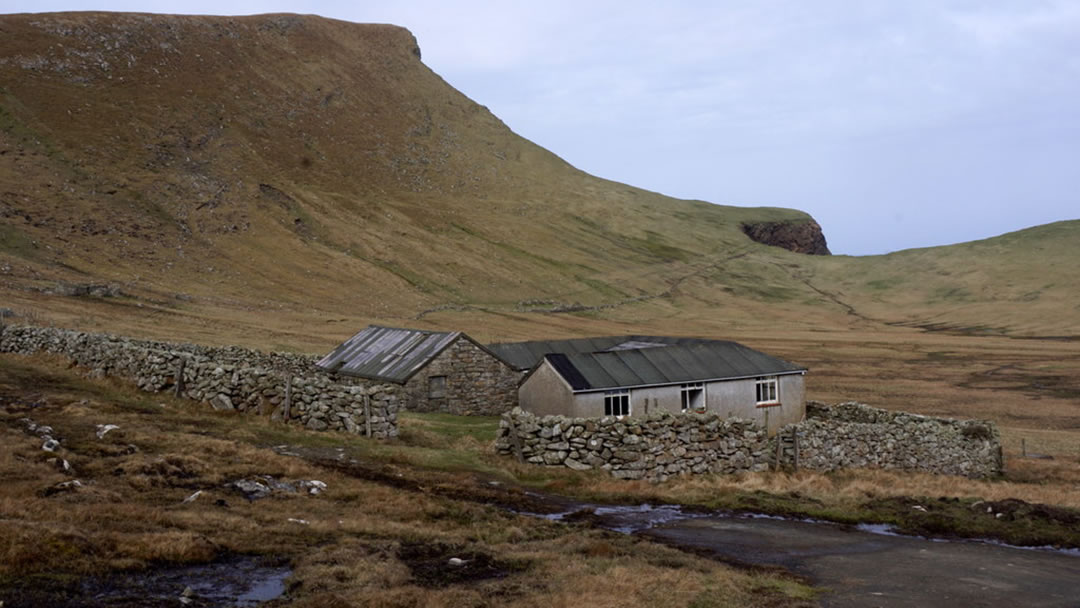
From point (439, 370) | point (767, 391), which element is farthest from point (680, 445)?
point (439, 370)

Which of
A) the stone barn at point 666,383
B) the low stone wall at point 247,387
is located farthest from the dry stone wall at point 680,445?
the low stone wall at point 247,387

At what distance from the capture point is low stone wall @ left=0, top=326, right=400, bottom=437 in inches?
1134

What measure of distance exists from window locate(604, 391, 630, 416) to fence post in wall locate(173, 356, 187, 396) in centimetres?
1585

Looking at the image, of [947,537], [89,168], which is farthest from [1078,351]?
[89,168]

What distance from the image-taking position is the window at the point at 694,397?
38.6 m

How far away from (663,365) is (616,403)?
3.40 meters

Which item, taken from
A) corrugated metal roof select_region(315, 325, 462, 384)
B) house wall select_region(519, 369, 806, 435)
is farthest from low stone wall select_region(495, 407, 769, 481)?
corrugated metal roof select_region(315, 325, 462, 384)

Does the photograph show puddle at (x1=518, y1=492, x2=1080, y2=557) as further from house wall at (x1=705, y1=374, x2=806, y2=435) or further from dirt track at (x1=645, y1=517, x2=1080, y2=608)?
house wall at (x1=705, y1=374, x2=806, y2=435)

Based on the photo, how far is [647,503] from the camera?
24109mm

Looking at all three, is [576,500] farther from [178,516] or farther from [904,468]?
[904,468]

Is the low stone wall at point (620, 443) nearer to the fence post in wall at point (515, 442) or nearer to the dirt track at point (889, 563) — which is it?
the fence post in wall at point (515, 442)

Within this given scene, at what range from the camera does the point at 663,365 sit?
3878 centimetres

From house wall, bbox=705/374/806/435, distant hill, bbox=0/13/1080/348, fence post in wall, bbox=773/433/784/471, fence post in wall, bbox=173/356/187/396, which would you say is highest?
distant hill, bbox=0/13/1080/348

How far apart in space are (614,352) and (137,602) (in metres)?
28.2
